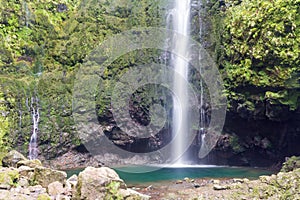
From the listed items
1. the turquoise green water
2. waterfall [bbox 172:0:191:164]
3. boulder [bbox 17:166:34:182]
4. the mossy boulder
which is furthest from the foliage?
boulder [bbox 17:166:34:182]

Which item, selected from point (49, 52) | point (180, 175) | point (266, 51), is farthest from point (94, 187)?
point (49, 52)

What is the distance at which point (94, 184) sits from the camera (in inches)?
268

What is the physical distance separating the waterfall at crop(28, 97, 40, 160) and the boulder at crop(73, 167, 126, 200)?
12.6 meters

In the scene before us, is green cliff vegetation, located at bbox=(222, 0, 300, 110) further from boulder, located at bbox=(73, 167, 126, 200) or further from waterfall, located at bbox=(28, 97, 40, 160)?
waterfall, located at bbox=(28, 97, 40, 160)

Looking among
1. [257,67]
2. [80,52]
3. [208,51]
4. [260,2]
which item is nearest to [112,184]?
[257,67]

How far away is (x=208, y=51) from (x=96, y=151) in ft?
29.5

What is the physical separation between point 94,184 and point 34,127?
1318 centimetres

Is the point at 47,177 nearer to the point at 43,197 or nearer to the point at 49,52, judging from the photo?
the point at 43,197

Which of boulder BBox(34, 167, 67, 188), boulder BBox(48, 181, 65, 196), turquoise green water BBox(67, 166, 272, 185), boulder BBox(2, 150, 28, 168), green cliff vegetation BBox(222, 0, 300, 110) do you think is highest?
green cliff vegetation BBox(222, 0, 300, 110)

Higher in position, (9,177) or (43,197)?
(9,177)

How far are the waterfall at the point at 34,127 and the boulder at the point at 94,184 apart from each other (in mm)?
12600

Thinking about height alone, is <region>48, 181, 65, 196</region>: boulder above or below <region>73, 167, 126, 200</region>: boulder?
below

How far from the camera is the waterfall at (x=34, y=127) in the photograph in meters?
18.5

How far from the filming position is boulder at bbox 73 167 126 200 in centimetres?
675
